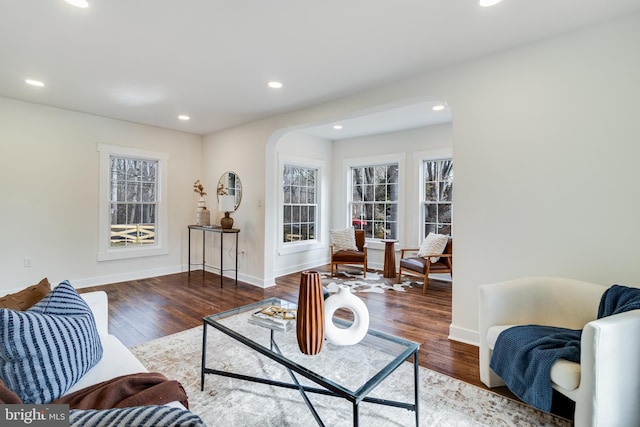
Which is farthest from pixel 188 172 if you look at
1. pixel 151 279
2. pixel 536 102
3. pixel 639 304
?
pixel 639 304

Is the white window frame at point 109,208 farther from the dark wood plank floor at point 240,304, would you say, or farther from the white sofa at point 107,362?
the white sofa at point 107,362

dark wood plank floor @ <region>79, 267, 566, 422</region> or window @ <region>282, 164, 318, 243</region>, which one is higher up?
window @ <region>282, 164, 318, 243</region>

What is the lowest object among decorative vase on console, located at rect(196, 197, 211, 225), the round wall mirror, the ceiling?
decorative vase on console, located at rect(196, 197, 211, 225)

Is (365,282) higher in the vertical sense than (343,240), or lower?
lower

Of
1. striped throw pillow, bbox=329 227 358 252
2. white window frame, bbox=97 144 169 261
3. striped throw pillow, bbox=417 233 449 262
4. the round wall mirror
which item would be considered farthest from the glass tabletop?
white window frame, bbox=97 144 169 261

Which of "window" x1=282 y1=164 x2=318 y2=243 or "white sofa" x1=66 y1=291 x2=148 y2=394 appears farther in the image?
"window" x1=282 y1=164 x2=318 y2=243

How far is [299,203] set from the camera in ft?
19.7

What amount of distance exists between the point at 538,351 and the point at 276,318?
58.8 inches

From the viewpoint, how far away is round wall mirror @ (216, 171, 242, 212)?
198 inches

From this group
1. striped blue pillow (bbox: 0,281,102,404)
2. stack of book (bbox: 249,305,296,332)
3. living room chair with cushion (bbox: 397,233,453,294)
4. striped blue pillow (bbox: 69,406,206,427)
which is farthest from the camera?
living room chair with cushion (bbox: 397,233,453,294)

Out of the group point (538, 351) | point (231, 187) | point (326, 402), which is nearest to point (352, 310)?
point (326, 402)

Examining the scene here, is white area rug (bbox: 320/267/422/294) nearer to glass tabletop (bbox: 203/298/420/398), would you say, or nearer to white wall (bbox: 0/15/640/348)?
white wall (bbox: 0/15/640/348)

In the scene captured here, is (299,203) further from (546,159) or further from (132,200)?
(546,159)

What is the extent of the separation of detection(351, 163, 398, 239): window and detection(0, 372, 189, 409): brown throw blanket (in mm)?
4949
